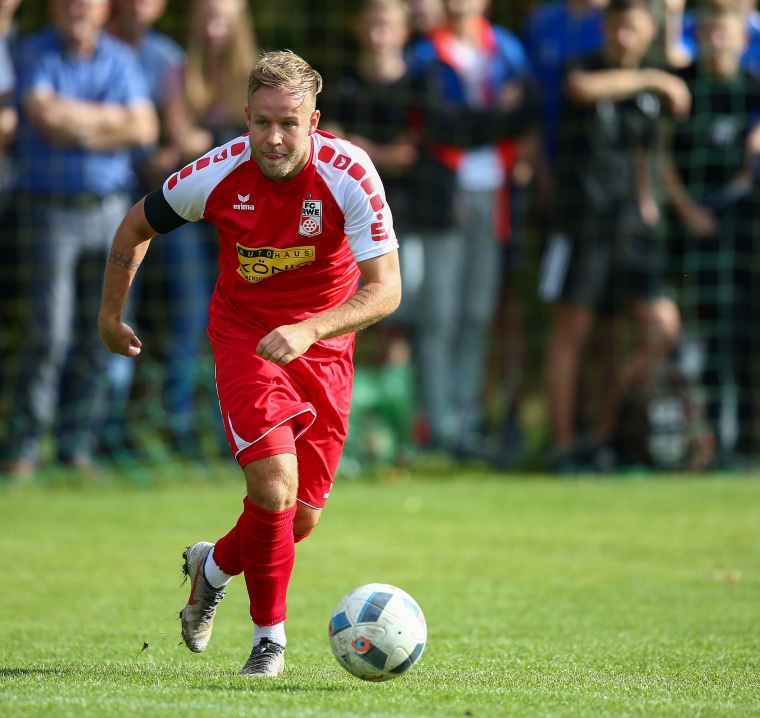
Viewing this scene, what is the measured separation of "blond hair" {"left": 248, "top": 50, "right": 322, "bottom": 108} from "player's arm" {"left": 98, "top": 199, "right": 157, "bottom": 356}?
0.74 metres

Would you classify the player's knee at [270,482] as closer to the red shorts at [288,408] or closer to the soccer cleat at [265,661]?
the red shorts at [288,408]

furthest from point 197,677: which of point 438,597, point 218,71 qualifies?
point 218,71

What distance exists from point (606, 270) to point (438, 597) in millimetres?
4355

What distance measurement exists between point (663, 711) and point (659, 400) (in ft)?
19.9

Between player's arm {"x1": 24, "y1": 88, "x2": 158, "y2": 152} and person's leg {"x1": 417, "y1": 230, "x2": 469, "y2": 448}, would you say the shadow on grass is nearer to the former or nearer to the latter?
player's arm {"x1": 24, "y1": 88, "x2": 158, "y2": 152}

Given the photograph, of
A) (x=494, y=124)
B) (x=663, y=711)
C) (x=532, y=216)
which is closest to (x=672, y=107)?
(x=494, y=124)

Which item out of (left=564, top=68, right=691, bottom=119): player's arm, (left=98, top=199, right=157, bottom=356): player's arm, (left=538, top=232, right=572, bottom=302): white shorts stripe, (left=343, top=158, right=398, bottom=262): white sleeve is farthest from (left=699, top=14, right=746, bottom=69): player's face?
(left=98, top=199, right=157, bottom=356): player's arm

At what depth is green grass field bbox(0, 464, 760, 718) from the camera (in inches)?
181

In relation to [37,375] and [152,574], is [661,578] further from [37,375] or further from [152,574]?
[37,375]

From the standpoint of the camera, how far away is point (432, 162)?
1078 centimetres

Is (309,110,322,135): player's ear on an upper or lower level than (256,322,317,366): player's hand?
upper

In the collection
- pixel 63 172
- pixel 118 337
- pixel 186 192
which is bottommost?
pixel 63 172

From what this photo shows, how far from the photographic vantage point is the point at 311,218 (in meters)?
5.13

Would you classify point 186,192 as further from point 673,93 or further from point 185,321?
point 673,93
